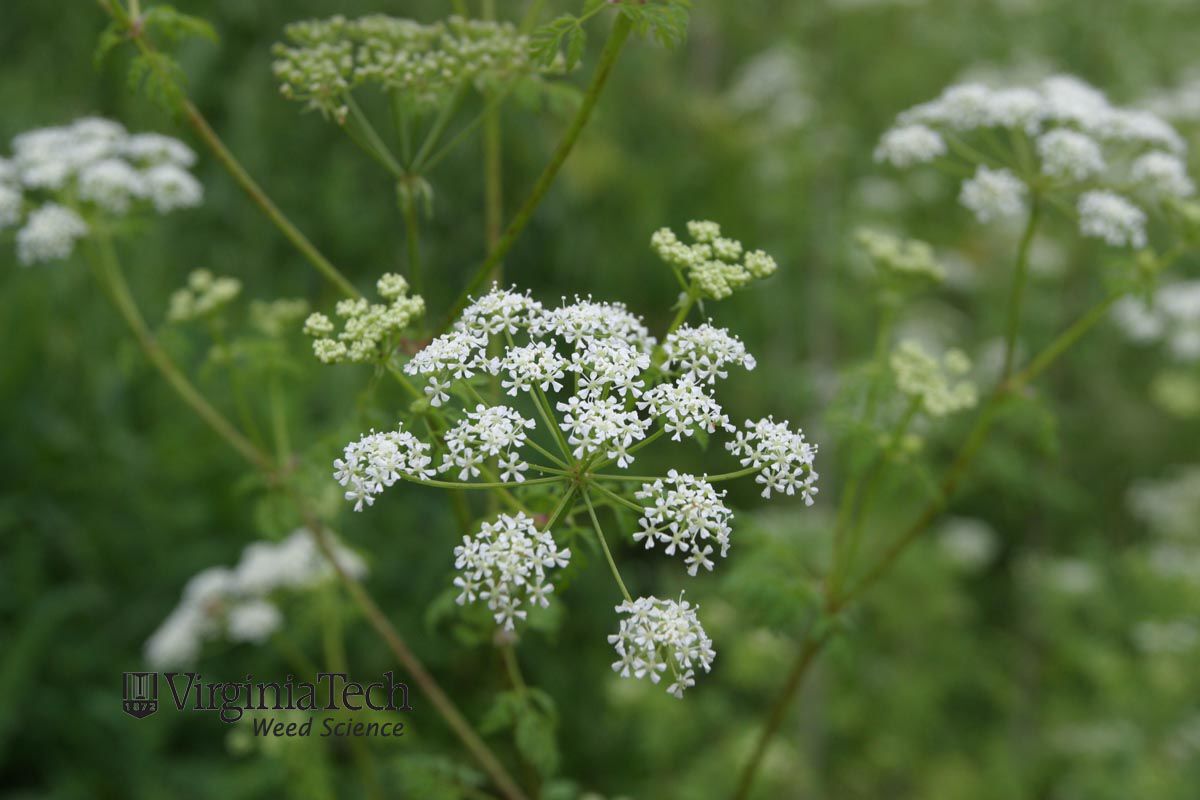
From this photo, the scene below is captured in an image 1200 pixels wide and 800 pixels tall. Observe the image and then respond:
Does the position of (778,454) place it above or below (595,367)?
below

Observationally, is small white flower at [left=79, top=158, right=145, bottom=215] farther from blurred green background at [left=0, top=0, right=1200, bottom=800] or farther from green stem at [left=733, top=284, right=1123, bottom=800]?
green stem at [left=733, top=284, right=1123, bottom=800]

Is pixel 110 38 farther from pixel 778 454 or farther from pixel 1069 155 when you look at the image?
pixel 1069 155

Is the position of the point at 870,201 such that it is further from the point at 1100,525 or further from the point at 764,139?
the point at 1100,525

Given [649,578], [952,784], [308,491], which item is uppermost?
[649,578]

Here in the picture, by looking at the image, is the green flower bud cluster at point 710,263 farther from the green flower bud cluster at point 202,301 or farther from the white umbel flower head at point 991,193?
the green flower bud cluster at point 202,301

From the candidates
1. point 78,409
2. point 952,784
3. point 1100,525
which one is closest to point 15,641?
point 78,409

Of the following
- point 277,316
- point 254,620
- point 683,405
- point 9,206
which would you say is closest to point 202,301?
point 277,316
